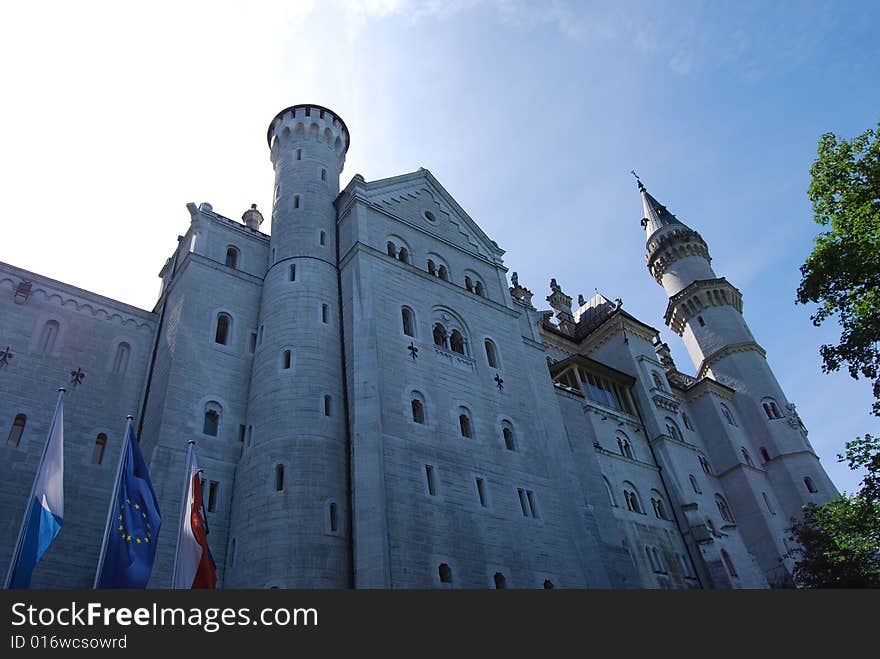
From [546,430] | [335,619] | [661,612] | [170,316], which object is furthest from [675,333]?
[335,619]

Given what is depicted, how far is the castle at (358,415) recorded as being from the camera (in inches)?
917

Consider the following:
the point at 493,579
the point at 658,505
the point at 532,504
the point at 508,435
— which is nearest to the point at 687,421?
the point at 658,505

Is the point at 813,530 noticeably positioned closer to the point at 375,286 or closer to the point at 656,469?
the point at 656,469

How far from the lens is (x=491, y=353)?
34312 millimetres

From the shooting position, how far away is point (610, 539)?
32219 mm

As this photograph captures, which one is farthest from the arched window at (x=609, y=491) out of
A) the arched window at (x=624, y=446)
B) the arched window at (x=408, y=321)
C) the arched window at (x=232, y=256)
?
the arched window at (x=232, y=256)

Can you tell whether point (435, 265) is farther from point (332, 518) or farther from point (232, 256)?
point (332, 518)

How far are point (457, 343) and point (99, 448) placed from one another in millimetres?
16232

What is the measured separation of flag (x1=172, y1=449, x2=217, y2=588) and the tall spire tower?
42.1 m

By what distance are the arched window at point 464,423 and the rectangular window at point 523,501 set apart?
310 centimetres

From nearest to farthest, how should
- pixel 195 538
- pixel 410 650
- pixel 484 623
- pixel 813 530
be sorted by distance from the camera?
pixel 410 650, pixel 484 623, pixel 195 538, pixel 813 530

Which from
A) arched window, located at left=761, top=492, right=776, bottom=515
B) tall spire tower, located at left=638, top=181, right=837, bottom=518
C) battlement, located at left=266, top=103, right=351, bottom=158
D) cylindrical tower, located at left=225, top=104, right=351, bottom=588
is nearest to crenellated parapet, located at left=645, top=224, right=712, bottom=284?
tall spire tower, located at left=638, top=181, right=837, bottom=518

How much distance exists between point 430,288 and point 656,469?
715 inches

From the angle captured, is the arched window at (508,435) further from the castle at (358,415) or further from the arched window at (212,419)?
the arched window at (212,419)
